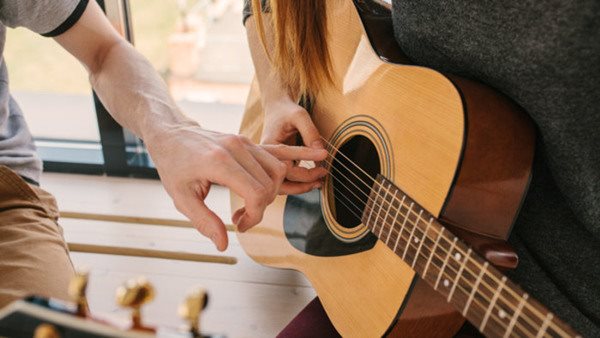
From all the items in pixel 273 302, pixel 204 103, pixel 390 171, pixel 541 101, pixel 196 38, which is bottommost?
pixel 273 302

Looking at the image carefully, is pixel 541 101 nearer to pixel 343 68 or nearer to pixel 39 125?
pixel 343 68

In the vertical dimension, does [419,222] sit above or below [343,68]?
below

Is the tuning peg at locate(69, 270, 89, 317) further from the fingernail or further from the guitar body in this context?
the fingernail

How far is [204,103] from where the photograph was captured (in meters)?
2.46

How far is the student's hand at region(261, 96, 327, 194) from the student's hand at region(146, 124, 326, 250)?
0.07 m

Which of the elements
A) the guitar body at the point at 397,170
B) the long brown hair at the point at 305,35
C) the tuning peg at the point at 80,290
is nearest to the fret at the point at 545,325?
the guitar body at the point at 397,170

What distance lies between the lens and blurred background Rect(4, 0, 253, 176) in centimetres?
215

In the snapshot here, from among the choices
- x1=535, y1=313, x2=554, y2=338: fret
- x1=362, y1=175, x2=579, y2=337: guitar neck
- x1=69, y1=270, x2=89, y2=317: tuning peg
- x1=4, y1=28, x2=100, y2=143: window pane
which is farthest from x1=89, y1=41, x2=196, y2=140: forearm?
x1=4, y1=28, x2=100, y2=143: window pane

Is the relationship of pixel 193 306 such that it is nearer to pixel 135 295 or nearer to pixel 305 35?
pixel 135 295

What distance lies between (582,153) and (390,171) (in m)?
0.26

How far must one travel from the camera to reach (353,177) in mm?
958

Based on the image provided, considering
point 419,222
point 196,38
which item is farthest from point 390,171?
point 196,38

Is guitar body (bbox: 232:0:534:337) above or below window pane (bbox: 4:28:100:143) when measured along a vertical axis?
above

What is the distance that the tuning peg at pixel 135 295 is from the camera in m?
0.45
